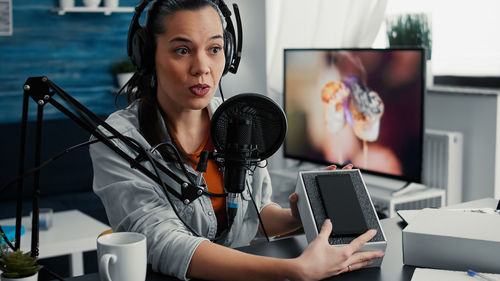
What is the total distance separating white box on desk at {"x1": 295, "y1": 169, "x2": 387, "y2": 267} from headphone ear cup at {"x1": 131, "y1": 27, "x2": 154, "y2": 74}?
0.44 meters

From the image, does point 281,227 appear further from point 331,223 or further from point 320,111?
point 320,111

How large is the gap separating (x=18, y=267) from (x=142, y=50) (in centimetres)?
61

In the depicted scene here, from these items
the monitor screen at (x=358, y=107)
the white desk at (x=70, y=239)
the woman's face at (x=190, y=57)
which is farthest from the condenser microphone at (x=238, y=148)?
the monitor screen at (x=358, y=107)

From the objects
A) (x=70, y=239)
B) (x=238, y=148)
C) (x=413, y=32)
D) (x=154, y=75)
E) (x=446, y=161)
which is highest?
(x=413, y=32)

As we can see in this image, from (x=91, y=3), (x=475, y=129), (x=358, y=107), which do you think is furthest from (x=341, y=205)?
(x=91, y=3)

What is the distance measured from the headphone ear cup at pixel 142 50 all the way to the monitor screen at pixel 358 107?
5.65ft

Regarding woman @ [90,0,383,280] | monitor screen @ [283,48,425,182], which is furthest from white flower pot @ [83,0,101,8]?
woman @ [90,0,383,280]

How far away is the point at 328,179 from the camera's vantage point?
49.4 inches

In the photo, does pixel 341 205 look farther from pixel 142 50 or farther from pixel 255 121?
pixel 142 50

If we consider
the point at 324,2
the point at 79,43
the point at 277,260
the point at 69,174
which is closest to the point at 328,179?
the point at 277,260

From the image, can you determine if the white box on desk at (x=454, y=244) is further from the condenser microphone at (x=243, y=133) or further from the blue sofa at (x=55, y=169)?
the blue sofa at (x=55, y=169)

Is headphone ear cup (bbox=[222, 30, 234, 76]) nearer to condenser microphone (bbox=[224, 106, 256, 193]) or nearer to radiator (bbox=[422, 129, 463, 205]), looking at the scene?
condenser microphone (bbox=[224, 106, 256, 193])

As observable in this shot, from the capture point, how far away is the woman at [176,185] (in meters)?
1.12

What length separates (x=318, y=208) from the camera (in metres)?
1.20
